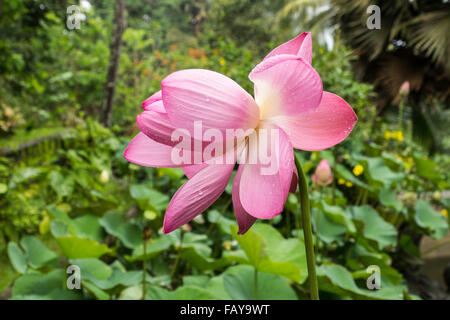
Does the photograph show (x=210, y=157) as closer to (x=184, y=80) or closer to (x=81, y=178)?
(x=184, y=80)

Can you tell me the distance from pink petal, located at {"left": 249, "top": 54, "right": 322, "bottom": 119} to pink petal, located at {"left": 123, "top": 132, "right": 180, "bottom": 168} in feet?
0.18

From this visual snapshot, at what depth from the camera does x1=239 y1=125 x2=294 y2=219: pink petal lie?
16 centimetres

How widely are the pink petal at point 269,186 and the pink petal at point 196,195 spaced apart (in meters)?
0.01

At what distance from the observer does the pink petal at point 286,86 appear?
16cm

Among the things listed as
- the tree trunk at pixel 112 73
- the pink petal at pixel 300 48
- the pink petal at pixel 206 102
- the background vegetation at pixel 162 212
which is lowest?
the background vegetation at pixel 162 212

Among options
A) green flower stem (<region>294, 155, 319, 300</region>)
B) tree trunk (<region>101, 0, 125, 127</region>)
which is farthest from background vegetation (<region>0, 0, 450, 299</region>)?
green flower stem (<region>294, 155, 319, 300</region>)

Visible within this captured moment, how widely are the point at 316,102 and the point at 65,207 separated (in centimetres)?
126

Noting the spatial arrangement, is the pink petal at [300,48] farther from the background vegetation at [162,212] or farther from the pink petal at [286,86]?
the background vegetation at [162,212]

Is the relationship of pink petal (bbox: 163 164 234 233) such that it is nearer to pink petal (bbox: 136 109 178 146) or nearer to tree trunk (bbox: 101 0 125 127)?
pink petal (bbox: 136 109 178 146)

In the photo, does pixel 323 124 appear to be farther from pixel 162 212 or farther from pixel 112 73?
pixel 112 73

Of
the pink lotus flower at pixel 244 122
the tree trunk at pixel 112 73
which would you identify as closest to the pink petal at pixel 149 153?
the pink lotus flower at pixel 244 122

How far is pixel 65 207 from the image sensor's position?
1.24 m
